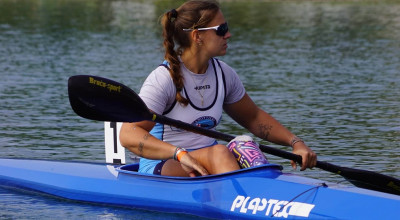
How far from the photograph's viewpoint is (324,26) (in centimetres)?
3412

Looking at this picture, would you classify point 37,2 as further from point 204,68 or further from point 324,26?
point 204,68

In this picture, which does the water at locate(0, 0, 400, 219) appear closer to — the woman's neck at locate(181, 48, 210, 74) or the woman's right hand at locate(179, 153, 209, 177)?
the woman's right hand at locate(179, 153, 209, 177)

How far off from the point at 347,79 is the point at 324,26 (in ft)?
51.9

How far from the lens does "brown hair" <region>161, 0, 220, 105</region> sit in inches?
290

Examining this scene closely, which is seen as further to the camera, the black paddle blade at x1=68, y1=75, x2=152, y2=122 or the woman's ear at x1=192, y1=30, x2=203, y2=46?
the black paddle blade at x1=68, y1=75, x2=152, y2=122

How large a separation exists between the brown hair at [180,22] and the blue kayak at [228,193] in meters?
0.70

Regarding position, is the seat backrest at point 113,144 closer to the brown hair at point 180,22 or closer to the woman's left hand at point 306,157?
the brown hair at point 180,22

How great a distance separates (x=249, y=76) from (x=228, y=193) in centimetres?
1200

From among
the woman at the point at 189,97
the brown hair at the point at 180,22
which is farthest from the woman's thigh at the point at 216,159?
the brown hair at the point at 180,22

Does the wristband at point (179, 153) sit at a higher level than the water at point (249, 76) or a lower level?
higher

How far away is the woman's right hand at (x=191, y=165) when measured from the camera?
7121 mm

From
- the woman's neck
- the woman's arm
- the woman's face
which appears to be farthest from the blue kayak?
the woman's face

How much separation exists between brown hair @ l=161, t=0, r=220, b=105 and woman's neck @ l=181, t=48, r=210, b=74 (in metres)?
0.09

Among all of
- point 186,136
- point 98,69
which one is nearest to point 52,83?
point 98,69
